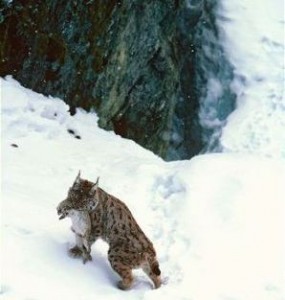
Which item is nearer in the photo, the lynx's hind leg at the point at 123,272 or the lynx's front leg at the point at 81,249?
the lynx's hind leg at the point at 123,272

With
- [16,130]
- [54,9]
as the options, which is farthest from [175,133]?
[16,130]

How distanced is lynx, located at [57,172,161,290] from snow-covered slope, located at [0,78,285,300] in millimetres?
182

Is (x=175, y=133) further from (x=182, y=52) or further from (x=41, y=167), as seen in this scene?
(x=41, y=167)

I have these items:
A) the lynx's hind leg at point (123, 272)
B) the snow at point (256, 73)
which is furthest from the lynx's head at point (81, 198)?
the snow at point (256, 73)

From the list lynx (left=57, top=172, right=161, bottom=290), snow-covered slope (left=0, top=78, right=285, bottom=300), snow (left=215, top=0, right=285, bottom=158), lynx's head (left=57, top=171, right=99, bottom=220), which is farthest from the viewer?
snow (left=215, top=0, right=285, bottom=158)

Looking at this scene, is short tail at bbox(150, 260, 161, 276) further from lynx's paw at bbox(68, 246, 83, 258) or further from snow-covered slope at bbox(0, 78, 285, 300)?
lynx's paw at bbox(68, 246, 83, 258)

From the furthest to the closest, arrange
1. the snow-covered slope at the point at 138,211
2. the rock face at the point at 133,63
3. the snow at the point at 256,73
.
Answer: the snow at the point at 256,73, the rock face at the point at 133,63, the snow-covered slope at the point at 138,211

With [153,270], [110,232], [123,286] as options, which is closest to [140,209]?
[110,232]

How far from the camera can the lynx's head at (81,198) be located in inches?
266

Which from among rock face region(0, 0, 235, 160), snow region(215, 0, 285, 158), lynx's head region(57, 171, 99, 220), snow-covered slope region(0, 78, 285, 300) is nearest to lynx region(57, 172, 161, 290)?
lynx's head region(57, 171, 99, 220)

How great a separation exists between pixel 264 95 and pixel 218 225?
7.79m

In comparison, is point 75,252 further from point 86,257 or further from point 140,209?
point 140,209

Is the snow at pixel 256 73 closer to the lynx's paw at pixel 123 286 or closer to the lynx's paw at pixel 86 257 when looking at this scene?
the lynx's paw at pixel 86 257

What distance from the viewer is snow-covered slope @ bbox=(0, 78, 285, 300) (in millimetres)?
6484
